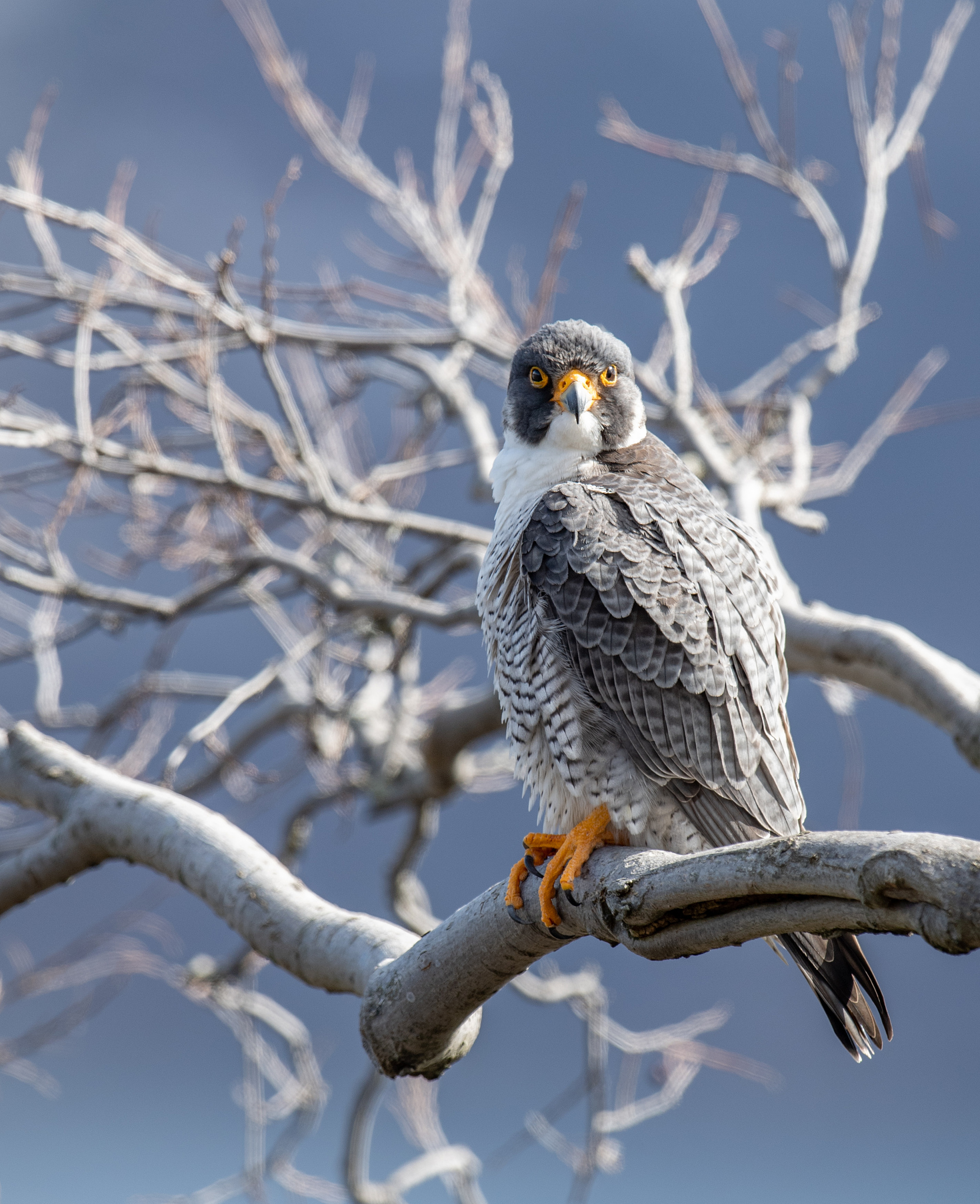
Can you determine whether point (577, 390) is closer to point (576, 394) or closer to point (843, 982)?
point (576, 394)

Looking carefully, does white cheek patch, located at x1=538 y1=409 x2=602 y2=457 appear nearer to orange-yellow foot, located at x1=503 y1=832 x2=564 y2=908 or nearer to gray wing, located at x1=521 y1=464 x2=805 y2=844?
gray wing, located at x1=521 y1=464 x2=805 y2=844

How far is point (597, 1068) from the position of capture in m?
4.62

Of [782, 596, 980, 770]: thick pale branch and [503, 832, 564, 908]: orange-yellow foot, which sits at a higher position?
[782, 596, 980, 770]: thick pale branch

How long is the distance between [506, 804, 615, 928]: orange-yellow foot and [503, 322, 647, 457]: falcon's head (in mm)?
980

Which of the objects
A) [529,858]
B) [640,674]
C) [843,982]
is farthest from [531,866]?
[843,982]

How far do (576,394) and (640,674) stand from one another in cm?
75

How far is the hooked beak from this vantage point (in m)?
2.55

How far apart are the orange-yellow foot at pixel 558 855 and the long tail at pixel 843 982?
40 cm

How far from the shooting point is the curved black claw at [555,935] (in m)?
1.90

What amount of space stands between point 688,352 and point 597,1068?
3123 millimetres

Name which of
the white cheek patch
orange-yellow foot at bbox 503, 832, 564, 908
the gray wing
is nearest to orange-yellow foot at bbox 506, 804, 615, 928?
orange-yellow foot at bbox 503, 832, 564, 908

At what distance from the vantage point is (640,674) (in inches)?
87.7

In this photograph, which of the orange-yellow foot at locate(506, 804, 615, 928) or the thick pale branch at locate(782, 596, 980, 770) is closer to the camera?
the orange-yellow foot at locate(506, 804, 615, 928)

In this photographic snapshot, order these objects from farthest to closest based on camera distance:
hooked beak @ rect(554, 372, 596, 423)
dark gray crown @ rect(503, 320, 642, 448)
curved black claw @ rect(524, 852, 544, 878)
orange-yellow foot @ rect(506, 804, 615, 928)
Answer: dark gray crown @ rect(503, 320, 642, 448)
hooked beak @ rect(554, 372, 596, 423)
curved black claw @ rect(524, 852, 544, 878)
orange-yellow foot @ rect(506, 804, 615, 928)
